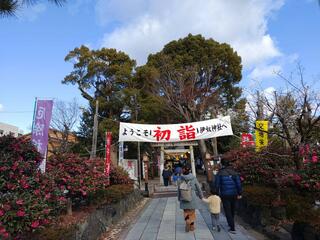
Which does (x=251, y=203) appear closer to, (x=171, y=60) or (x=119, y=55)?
(x=171, y=60)

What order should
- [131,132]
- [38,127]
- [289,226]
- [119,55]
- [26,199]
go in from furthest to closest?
[119,55]
[131,132]
[38,127]
[289,226]
[26,199]

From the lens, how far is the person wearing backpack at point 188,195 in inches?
303

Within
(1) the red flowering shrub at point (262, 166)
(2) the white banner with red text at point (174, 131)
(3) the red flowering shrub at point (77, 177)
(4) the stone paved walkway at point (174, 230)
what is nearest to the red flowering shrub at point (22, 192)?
(3) the red flowering shrub at point (77, 177)

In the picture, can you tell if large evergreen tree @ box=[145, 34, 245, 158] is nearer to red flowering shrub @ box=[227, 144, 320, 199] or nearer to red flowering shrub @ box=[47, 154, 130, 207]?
red flowering shrub @ box=[227, 144, 320, 199]

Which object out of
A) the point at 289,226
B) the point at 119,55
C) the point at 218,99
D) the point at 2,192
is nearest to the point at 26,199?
the point at 2,192

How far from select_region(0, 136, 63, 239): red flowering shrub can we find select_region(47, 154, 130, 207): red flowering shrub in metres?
1.54

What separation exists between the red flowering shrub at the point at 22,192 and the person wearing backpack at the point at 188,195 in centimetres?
300

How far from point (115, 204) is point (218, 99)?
18.2 meters

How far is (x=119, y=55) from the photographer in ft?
105

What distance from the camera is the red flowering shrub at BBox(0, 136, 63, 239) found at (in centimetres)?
426

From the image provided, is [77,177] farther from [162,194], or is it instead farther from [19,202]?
[162,194]

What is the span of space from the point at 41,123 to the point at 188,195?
12.7ft

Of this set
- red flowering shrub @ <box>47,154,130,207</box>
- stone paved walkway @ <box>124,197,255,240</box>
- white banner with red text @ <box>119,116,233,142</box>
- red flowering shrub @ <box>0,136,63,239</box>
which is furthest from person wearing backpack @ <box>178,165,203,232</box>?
white banner with red text @ <box>119,116,233,142</box>

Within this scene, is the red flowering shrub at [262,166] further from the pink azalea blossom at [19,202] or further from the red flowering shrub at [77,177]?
the pink azalea blossom at [19,202]
